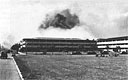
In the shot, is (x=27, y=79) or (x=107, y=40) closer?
(x=27, y=79)

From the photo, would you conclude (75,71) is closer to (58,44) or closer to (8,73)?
(8,73)

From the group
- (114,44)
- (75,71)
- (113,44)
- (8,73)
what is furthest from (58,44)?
(8,73)

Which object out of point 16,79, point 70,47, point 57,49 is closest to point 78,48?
point 70,47

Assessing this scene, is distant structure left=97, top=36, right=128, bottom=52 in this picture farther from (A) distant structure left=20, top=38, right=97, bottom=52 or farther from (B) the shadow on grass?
(B) the shadow on grass

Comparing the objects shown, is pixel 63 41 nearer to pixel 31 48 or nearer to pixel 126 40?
pixel 31 48

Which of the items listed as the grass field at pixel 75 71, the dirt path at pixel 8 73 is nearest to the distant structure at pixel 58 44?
the grass field at pixel 75 71

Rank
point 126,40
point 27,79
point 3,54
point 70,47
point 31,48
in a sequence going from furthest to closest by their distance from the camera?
point 70,47 < point 31,48 < point 126,40 < point 3,54 < point 27,79

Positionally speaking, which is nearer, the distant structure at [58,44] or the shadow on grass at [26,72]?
the shadow on grass at [26,72]

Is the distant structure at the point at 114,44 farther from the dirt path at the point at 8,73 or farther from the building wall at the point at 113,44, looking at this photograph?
the dirt path at the point at 8,73

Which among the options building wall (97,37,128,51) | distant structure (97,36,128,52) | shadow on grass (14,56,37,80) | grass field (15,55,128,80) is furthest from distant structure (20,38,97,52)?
shadow on grass (14,56,37,80)
